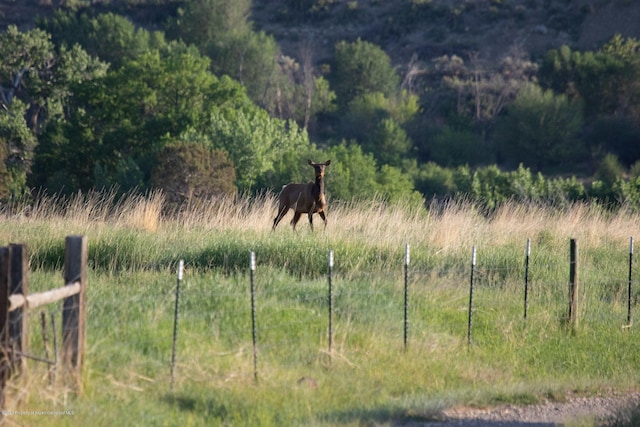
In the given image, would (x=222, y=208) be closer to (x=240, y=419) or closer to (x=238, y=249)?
(x=238, y=249)

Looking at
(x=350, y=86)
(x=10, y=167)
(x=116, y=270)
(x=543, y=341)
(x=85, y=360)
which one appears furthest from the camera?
(x=350, y=86)

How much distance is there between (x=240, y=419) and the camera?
9.20 m

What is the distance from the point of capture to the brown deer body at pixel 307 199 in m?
18.7

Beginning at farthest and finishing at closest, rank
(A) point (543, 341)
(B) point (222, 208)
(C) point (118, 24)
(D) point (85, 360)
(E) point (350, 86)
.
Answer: (E) point (350, 86) → (C) point (118, 24) → (B) point (222, 208) → (A) point (543, 341) → (D) point (85, 360)

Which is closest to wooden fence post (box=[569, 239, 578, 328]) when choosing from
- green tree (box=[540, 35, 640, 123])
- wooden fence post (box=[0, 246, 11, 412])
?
wooden fence post (box=[0, 246, 11, 412])

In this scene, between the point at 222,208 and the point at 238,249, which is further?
the point at 222,208

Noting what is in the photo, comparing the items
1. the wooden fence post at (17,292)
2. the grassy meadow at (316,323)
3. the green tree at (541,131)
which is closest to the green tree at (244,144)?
the grassy meadow at (316,323)

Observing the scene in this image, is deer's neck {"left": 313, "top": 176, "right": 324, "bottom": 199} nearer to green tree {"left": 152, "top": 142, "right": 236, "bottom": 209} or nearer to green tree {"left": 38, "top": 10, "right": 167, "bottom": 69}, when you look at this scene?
green tree {"left": 152, "top": 142, "right": 236, "bottom": 209}

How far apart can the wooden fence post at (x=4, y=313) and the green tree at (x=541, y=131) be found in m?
52.1

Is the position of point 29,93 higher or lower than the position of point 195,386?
higher

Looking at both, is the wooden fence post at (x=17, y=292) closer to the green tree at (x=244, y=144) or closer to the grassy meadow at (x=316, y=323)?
the grassy meadow at (x=316, y=323)

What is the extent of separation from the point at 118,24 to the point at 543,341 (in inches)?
2212

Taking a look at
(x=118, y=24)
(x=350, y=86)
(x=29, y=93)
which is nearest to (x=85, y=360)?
(x=29, y=93)

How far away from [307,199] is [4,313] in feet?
35.5
